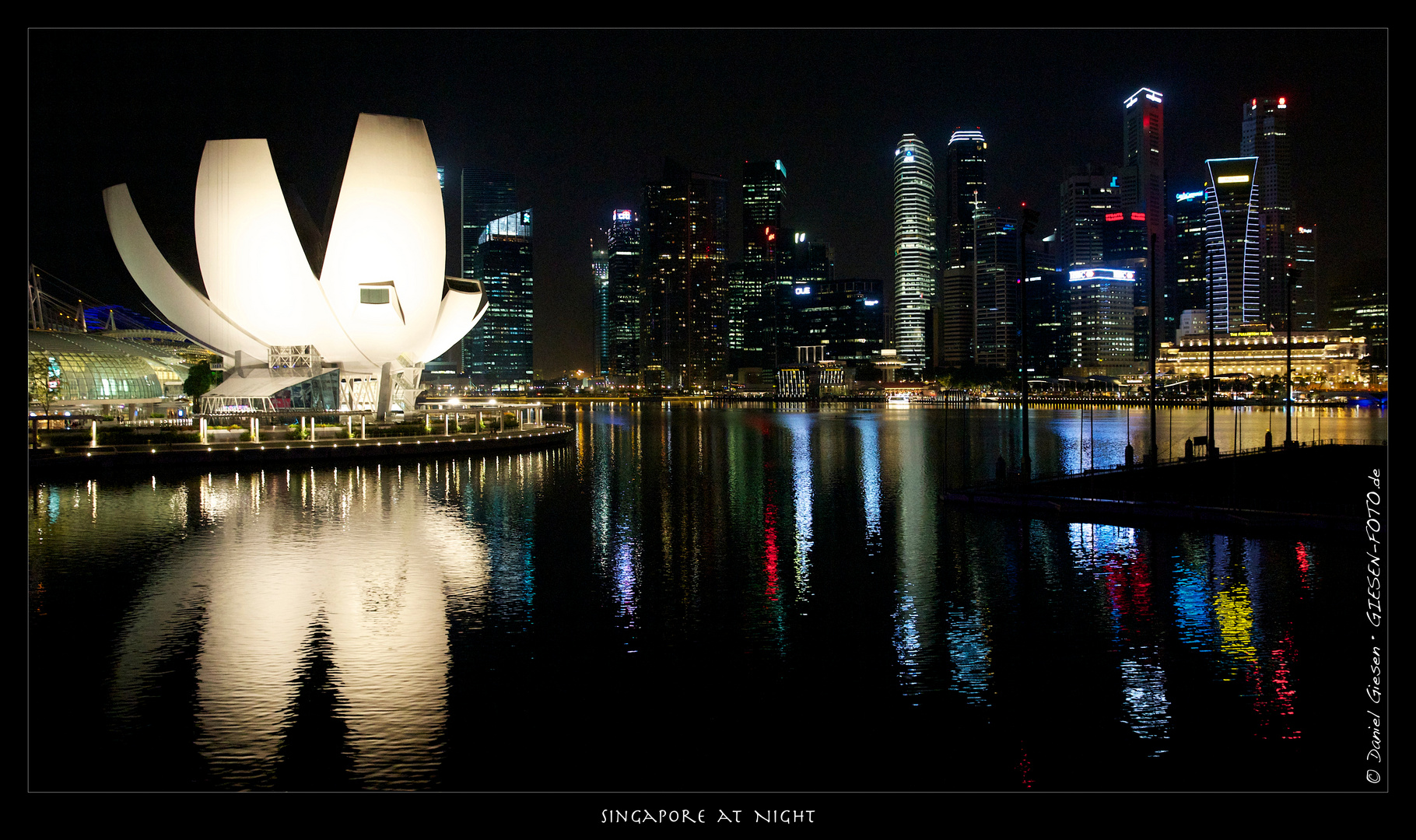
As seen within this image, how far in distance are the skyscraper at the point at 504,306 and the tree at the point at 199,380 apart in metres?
138

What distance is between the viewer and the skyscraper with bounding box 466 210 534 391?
188 meters

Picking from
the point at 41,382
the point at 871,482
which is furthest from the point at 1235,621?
the point at 41,382

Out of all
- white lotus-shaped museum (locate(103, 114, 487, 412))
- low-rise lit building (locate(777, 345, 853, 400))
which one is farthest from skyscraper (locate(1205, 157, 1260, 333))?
white lotus-shaped museum (locate(103, 114, 487, 412))

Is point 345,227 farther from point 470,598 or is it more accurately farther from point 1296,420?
point 1296,420

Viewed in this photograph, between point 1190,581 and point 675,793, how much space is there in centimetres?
822

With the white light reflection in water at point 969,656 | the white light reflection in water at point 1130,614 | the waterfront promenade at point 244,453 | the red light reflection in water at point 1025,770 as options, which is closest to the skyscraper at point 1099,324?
the waterfront promenade at point 244,453

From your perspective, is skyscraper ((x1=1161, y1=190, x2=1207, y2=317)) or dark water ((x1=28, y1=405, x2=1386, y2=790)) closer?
dark water ((x1=28, y1=405, x2=1386, y2=790))

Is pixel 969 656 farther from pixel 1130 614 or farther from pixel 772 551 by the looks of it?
pixel 772 551

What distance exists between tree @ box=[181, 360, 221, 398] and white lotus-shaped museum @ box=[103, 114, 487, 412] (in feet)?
23.2

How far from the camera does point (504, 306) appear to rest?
623 ft

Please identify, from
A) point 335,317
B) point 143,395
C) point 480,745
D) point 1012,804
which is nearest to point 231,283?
point 335,317

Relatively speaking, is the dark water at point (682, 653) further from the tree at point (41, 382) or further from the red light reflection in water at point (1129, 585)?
the tree at point (41, 382)

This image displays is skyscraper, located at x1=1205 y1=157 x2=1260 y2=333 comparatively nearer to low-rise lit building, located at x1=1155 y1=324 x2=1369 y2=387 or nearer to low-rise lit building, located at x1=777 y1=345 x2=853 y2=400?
low-rise lit building, located at x1=1155 y1=324 x2=1369 y2=387

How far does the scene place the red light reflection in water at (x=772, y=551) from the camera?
11266 mm
